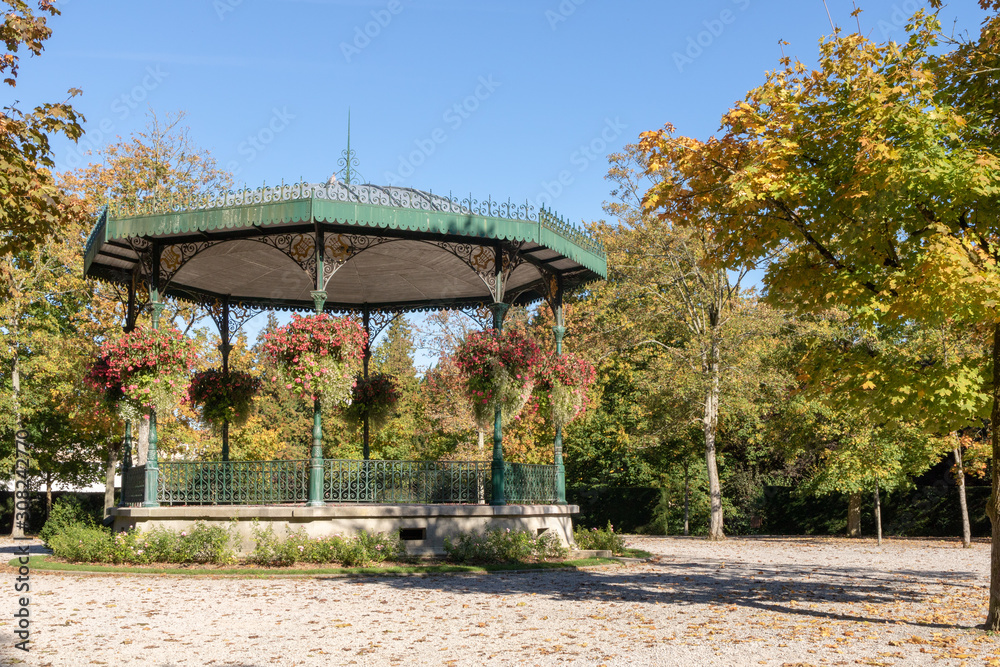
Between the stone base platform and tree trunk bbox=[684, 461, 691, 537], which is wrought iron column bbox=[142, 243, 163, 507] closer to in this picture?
the stone base platform

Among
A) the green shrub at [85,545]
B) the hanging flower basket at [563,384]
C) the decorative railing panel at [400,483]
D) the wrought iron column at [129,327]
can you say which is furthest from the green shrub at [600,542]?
the wrought iron column at [129,327]

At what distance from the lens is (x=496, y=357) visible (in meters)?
14.8

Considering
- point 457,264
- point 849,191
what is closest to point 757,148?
point 849,191

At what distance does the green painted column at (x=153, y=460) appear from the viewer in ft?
48.4

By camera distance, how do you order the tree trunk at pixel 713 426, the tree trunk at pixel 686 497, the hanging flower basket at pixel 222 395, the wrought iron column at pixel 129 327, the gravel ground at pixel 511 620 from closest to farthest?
the gravel ground at pixel 511 620, the wrought iron column at pixel 129 327, the hanging flower basket at pixel 222 395, the tree trunk at pixel 713 426, the tree trunk at pixel 686 497

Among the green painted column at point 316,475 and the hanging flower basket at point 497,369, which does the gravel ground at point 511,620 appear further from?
the hanging flower basket at point 497,369

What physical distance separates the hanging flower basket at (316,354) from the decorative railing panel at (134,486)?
4069 millimetres

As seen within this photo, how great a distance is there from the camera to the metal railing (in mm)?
14820

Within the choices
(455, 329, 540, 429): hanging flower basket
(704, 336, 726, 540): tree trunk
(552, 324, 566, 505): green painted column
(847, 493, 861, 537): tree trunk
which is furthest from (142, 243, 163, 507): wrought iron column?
(847, 493, 861, 537): tree trunk

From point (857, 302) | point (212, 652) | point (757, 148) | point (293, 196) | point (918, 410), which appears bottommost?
point (212, 652)

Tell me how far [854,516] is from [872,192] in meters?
23.9

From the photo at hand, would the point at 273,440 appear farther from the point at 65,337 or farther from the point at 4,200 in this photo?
the point at 4,200

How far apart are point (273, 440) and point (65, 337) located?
8.64 m

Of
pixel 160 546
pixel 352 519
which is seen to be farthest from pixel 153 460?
pixel 352 519
